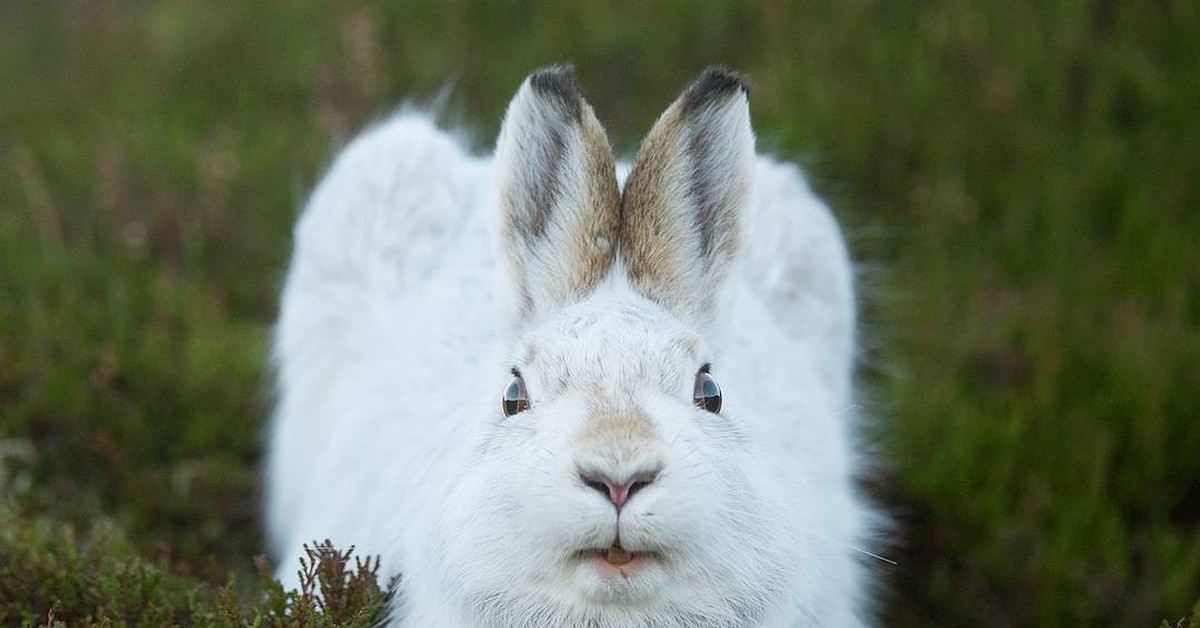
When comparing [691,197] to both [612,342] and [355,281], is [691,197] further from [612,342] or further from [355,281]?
[355,281]

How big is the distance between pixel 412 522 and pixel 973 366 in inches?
124

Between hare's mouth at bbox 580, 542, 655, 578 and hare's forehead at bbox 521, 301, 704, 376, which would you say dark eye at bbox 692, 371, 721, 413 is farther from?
hare's mouth at bbox 580, 542, 655, 578

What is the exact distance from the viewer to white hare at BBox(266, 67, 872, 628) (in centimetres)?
307

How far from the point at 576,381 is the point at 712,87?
0.82m

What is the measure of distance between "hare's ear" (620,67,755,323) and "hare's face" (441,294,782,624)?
16 cm

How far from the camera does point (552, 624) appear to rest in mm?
3139

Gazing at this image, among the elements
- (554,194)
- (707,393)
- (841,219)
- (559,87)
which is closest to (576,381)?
(707,393)

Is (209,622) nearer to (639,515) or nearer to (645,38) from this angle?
(639,515)

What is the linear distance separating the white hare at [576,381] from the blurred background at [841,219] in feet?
2.34

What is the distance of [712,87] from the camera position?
3533 mm

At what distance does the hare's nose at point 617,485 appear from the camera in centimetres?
293

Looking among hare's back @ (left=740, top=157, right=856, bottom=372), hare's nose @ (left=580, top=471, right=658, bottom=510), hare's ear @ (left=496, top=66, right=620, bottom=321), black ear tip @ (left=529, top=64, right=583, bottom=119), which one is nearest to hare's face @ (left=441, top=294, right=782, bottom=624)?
hare's nose @ (left=580, top=471, right=658, bottom=510)

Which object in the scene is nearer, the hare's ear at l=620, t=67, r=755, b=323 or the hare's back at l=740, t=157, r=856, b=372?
the hare's ear at l=620, t=67, r=755, b=323

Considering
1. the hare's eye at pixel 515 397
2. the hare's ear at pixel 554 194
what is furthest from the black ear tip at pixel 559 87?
the hare's eye at pixel 515 397
